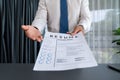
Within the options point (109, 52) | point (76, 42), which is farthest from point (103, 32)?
point (76, 42)

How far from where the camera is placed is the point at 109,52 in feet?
11.5

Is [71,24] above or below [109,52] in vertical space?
above

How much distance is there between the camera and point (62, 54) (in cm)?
76

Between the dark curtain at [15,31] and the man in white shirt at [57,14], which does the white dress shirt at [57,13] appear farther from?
the dark curtain at [15,31]

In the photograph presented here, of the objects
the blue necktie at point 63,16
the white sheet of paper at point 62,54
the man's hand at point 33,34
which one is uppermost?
the blue necktie at point 63,16

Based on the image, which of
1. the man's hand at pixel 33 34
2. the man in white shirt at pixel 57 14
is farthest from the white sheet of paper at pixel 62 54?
the man in white shirt at pixel 57 14

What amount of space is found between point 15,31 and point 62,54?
7.00ft

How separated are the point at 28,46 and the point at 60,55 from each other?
7.06ft

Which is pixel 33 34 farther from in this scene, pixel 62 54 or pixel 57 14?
pixel 57 14

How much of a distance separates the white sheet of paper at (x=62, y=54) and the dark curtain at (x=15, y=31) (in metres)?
2.05

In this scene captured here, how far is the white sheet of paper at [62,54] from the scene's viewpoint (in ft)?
2.42

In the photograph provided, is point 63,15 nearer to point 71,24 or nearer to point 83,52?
point 71,24

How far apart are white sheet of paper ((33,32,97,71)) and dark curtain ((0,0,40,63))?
205cm

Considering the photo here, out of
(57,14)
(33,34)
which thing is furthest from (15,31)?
(33,34)
